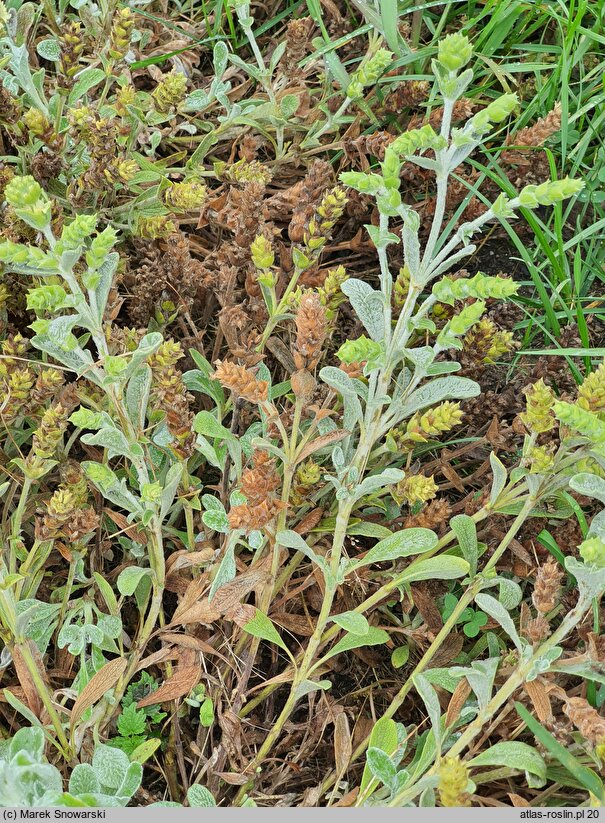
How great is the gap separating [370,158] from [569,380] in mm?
1073

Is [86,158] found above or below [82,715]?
above

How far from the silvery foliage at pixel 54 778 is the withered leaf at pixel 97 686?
0.09 meters

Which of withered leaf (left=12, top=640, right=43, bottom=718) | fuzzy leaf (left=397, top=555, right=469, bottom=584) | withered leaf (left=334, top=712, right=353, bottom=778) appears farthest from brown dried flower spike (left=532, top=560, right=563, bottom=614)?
withered leaf (left=12, top=640, right=43, bottom=718)

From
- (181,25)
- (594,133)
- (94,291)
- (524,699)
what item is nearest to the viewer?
(94,291)

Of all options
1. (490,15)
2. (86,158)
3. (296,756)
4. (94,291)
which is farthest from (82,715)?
(490,15)

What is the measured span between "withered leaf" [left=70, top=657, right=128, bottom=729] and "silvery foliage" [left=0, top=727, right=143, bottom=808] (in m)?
0.09

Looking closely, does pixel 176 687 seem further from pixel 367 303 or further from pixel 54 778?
pixel 367 303

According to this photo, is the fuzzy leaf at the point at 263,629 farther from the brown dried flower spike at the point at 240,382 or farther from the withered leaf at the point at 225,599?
the brown dried flower spike at the point at 240,382

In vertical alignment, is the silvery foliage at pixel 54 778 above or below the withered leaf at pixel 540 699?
above

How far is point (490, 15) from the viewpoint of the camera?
313cm

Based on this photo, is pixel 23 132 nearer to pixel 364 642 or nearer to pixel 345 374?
pixel 345 374

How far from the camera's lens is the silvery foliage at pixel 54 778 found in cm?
152

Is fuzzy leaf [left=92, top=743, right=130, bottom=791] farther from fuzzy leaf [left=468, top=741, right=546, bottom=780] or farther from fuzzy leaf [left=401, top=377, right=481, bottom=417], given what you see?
fuzzy leaf [left=401, top=377, right=481, bottom=417]

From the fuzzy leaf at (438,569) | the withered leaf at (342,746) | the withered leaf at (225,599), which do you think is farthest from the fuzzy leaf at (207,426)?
the withered leaf at (342,746)
